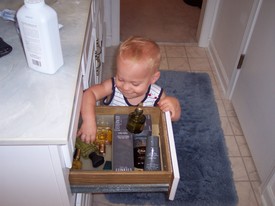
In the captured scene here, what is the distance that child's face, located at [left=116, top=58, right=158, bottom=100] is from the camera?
89 cm

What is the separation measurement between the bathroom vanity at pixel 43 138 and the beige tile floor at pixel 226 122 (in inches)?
27.0

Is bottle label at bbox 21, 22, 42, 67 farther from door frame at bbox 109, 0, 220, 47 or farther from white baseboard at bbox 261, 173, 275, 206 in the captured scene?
door frame at bbox 109, 0, 220, 47

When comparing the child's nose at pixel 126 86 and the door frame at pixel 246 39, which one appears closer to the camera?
the child's nose at pixel 126 86

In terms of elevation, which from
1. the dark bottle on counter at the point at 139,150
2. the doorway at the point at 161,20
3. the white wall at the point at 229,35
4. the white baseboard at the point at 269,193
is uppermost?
the dark bottle on counter at the point at 139,150

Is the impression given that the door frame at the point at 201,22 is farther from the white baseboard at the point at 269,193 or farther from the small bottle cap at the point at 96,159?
the small bottle cap at the point at 96,159

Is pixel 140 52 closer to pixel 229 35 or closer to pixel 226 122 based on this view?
pixel 226 122

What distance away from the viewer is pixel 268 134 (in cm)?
138

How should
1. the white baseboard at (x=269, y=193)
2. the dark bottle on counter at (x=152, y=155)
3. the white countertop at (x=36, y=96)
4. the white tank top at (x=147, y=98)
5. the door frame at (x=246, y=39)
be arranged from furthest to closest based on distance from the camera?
1. the door frame at (x=246, y=39)
2. the white baseboard at (x=269, y=193)
3. the white tank top at (x=147, y=98)
4. the dark bottle on counter at (x=152, y=155)
5. the white countertop at (x=36, y=96)

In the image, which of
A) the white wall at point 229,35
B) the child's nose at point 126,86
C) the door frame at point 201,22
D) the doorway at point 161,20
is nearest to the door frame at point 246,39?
the white wall at point 229,35

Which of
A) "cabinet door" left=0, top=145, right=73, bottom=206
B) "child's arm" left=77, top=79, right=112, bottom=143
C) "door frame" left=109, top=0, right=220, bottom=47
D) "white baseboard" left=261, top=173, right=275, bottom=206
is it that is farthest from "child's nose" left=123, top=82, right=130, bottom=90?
"door frame" left=109, top=0, right=220, bottom=47

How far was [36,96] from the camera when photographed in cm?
64

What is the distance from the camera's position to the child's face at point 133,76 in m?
0.89

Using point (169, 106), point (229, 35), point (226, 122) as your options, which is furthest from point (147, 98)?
point (229, 35)

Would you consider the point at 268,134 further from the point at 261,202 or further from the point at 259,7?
the point at 259,7
